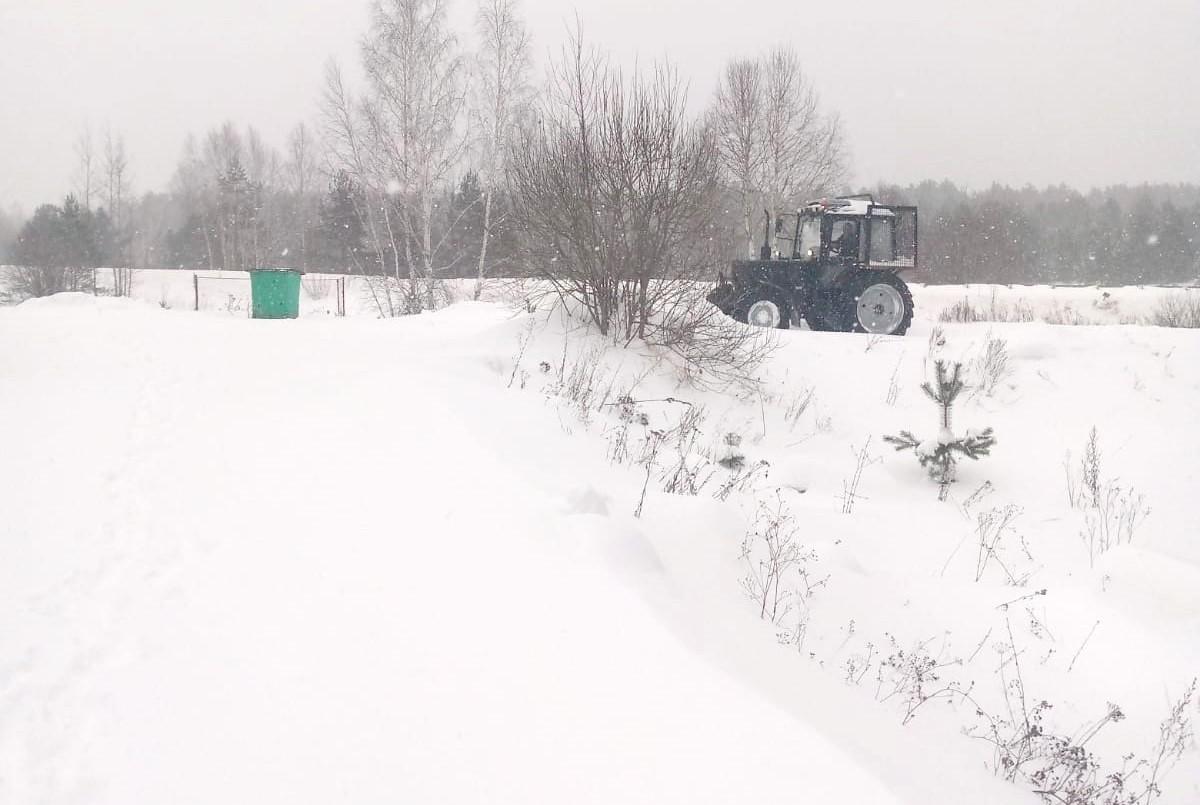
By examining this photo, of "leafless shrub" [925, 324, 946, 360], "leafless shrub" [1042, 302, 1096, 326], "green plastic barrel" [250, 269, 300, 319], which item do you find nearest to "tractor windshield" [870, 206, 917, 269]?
"leafless shrub" [925, 324, 946, 360]

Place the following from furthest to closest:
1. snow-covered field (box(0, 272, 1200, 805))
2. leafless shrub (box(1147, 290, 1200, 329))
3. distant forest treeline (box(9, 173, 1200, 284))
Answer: distant forest treeline (box(9, 173, 1200, 284)) < leafless shrub (box(1147, 290, 1200, 329)) < snow-covered field (box(0, 272, 1200, 805))

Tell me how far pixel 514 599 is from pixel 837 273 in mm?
11354

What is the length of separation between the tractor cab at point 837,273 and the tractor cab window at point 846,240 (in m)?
0.02

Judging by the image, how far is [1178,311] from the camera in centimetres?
1502

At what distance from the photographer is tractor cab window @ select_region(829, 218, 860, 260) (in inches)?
516

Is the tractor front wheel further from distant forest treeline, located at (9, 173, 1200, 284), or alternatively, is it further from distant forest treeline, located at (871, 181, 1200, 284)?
distant forest treeline, located at (871, 181, 1200, 284)

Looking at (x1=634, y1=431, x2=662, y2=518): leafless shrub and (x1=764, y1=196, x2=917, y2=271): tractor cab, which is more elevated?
(x1=764, y1=196, x2=917, y2=271): tractor cab

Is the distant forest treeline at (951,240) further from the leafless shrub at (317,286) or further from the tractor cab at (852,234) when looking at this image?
the tractor cab at (852,234)

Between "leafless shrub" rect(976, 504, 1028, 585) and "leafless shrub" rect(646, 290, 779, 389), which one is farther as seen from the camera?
"leafless shrub" rect(646, 290, 779, 389)

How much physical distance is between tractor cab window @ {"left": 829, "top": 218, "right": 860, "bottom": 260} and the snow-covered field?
19.1 ft

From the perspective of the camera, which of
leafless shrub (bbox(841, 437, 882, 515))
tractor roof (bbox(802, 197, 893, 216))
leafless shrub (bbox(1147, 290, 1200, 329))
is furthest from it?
leafless shrub (bbox(1147, 290, 1200, 329))

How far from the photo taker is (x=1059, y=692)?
384 centimetres

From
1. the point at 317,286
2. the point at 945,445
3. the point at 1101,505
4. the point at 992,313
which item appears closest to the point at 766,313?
the point at 945,445

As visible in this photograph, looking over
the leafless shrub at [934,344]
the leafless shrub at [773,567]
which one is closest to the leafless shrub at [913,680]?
the leafless shrub at [773,567]
